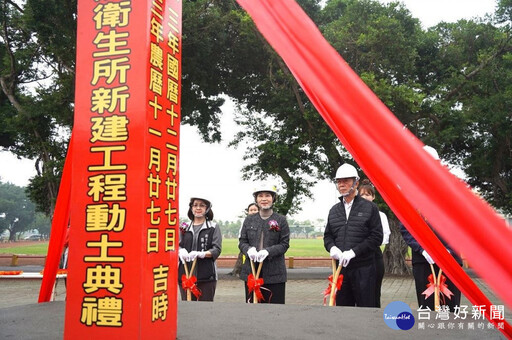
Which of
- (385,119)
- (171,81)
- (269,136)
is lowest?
(385,119)

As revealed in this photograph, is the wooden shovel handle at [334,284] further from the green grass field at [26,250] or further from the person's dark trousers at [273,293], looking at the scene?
the green grass field at [26,250]

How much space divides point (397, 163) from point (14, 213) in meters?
53.2

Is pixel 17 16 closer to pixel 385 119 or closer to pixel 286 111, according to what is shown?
pixel 286 111

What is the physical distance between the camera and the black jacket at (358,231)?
12.2 ft

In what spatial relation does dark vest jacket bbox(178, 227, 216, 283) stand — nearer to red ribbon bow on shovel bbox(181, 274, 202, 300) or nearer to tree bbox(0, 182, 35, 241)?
red ribbon bow on shovel bbox(181, 274, 202, 300)

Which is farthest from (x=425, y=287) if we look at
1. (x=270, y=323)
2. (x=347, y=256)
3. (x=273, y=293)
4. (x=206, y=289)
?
(x=206, y=289)

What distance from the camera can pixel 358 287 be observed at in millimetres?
3686

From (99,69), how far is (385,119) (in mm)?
1479

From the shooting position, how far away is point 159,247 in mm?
2248

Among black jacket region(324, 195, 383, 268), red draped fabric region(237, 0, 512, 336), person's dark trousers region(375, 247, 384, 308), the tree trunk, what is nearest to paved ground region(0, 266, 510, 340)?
red draped fabric region(237, 0, 512, 336)

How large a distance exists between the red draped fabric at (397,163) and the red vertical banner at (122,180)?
64cm

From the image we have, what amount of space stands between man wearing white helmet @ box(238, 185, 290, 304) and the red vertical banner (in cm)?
178

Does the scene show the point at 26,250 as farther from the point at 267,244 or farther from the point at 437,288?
the point at 437,288

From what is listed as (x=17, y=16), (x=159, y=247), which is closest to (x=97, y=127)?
(x=159, y=247)
